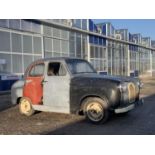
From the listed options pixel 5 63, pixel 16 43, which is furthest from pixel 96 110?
pixel 16 43

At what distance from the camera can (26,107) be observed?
936 centimetres

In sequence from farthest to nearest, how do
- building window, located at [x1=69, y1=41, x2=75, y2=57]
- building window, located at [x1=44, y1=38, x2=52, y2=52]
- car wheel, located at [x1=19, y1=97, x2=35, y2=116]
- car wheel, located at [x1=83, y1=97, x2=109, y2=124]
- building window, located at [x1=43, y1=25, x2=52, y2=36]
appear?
building window, located at [x1=69, y1=41, x2=75, y2=57] < building window, located at [x1=44, y1=38, x2=52, y2=52] < building window, located at [x1=43, y1=25, x2=52, y2=36] < car wheel, located at [x1=19, y1=97, x2=35, y2=116] < car wheel, located at [x1=83, y1=97, x2=109, y2=124]

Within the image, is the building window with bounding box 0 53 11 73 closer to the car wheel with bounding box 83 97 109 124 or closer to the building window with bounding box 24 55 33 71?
the building window with bounding box 24 55 33 71

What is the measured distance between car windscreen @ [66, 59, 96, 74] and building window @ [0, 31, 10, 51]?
10.3 metres

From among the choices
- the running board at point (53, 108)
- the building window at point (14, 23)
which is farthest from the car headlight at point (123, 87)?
the building window at point (14, 23)

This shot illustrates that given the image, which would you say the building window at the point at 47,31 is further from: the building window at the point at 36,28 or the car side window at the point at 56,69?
the car side window at the point at 56,69

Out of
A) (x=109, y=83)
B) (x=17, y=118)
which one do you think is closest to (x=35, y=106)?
(x=17, y=118)

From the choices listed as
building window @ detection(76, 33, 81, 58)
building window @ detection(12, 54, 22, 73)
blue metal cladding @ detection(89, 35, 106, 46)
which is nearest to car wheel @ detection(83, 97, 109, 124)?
building window @ detection(12, 54, 22, 73)

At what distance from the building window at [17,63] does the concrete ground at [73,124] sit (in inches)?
375

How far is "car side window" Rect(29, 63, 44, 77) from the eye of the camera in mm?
8914

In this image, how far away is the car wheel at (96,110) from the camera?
305 inches

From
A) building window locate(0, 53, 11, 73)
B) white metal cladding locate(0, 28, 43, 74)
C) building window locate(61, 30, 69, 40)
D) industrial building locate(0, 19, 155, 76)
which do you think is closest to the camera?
building window locate(0, 53, 11, 73)

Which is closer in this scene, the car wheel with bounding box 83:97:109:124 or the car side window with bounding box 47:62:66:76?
the car wheel with bounding box 83:97:109:124

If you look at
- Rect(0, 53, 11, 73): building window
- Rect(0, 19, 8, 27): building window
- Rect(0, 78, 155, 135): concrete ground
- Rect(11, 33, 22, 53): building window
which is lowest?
Rect(0, 78, 155, 135): concrete ground
